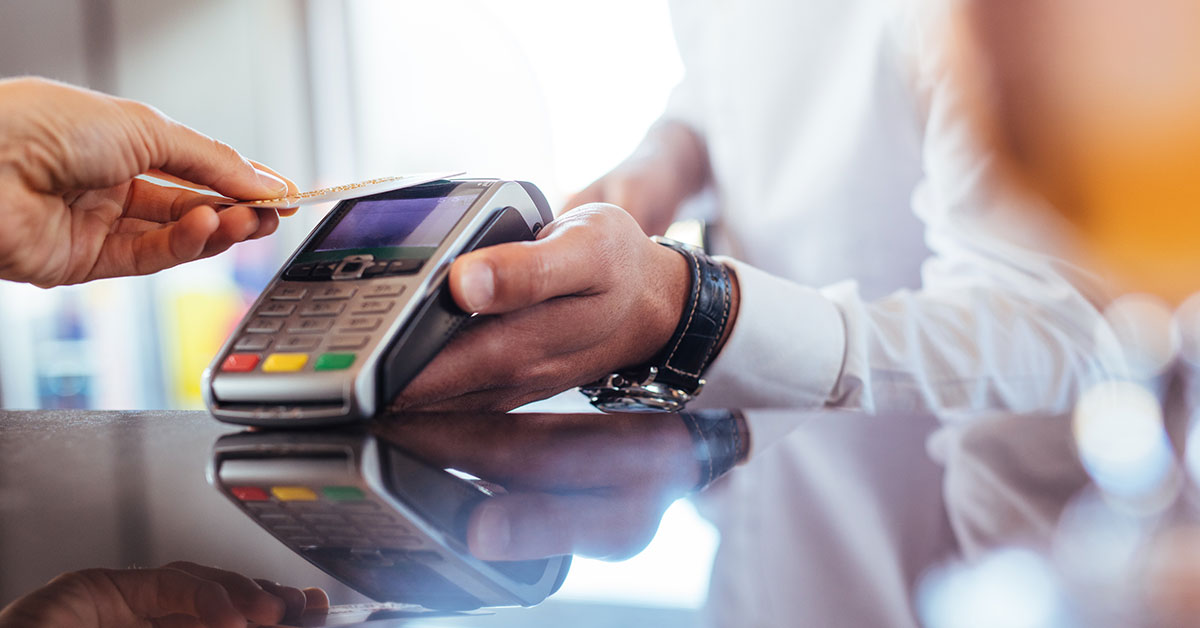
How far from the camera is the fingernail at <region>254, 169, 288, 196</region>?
0.46 m

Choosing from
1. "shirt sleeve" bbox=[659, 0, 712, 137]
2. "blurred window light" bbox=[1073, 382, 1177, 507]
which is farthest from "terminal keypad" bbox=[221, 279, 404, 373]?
"shirt sleeve" bbox=[659, 0, 712, 137]

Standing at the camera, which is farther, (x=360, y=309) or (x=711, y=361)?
(x=711, y=361)

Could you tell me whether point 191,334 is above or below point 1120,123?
below

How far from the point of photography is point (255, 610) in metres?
0.15

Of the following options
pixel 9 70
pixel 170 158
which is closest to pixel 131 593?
pixel 170 158

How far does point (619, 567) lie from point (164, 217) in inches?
17.7

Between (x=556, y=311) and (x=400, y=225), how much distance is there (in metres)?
0.09

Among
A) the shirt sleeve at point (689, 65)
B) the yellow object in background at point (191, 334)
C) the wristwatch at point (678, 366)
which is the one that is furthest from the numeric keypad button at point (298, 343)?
the yellow object in background at point (191, 334)

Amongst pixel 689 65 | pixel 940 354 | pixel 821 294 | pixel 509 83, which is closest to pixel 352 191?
pixel 821 294

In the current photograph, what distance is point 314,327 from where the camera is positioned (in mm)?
324

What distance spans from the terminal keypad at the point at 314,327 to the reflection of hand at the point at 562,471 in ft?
0.13

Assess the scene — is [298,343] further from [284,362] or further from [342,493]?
[342,493]

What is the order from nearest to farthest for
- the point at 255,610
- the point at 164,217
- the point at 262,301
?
the point at 255,610 → the point at 262,301 → the point at 164,217

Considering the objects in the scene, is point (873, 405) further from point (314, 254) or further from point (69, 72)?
point (69, 72)
